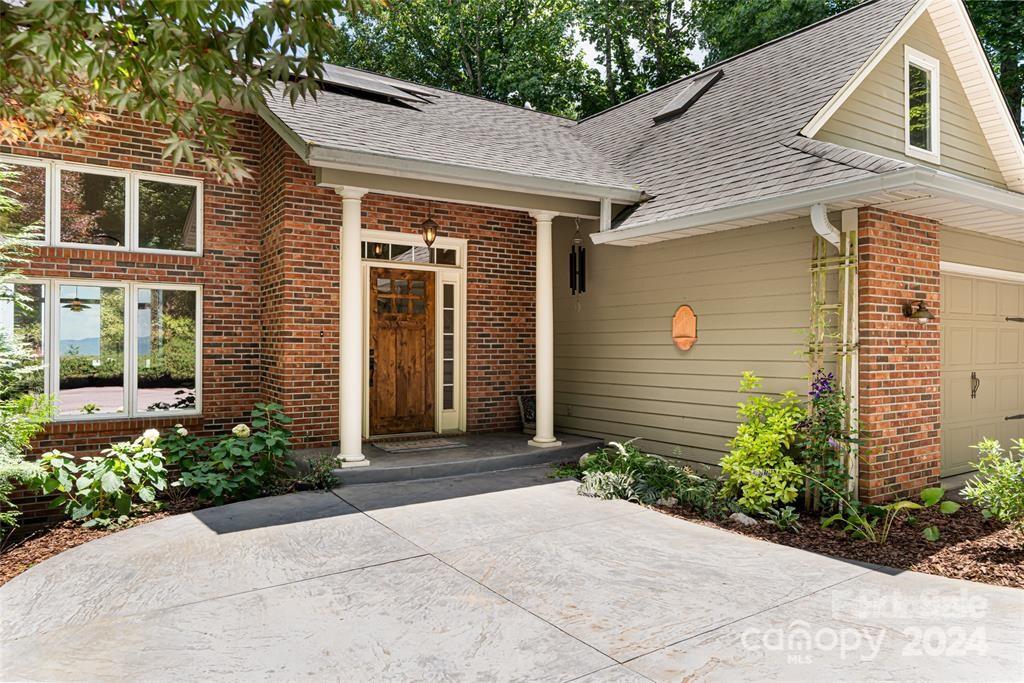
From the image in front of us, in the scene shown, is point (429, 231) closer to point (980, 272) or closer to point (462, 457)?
point (462, 457)

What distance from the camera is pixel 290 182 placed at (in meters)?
6.98

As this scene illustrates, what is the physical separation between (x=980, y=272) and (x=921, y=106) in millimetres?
2170

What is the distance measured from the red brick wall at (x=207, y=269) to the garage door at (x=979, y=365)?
739 centimetres

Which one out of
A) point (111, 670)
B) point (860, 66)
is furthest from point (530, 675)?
point (860, 66)

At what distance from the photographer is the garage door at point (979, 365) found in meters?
6.84

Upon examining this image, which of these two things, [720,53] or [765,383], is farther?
[720,53]

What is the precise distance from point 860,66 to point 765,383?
11.6ft

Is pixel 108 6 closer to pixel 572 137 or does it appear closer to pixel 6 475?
pixel 6 475

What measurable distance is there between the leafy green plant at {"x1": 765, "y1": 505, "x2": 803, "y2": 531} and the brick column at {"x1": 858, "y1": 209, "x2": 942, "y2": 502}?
698mm

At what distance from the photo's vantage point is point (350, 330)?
6414 millimetres

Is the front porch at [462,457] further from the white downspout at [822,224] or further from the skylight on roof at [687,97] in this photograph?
the skylight on roof at [687,97]

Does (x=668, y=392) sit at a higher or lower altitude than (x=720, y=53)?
lower

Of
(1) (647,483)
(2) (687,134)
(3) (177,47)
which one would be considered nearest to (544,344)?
(1) (647,483)

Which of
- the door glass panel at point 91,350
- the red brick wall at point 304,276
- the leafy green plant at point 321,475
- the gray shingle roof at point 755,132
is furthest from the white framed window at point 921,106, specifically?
the door glass panel at point 91,350
